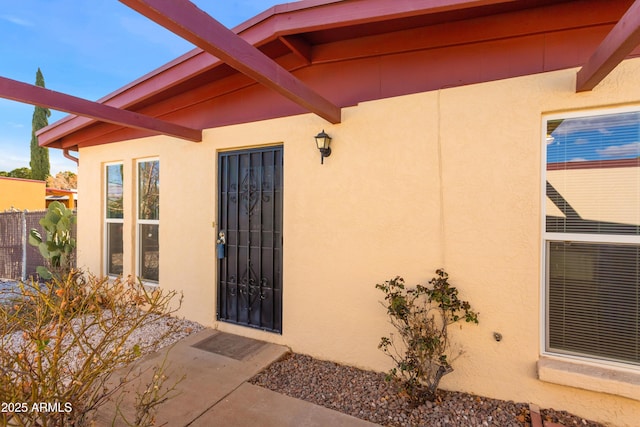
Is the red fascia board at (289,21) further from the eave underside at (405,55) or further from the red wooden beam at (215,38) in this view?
the red wooden beam at (215,38)

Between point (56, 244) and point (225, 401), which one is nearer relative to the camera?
point (225, 401)

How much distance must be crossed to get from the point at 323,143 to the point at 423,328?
86.5 inches

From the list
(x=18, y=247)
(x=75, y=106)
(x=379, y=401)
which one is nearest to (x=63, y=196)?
(x=18, y=247)

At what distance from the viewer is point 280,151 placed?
400 cm

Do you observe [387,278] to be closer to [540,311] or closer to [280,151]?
[540,311]

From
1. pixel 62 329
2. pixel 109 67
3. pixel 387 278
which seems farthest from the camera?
pixel 109 67

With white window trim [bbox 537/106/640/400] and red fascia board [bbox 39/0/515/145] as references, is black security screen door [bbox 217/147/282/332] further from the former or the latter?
white window trim [bbox 537/106/640/400]

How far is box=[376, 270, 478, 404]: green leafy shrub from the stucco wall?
0.45ft

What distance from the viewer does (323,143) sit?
3.48m

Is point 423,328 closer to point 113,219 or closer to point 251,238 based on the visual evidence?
point 251,238

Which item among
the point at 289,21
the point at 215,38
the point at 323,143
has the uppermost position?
the point at 289,21

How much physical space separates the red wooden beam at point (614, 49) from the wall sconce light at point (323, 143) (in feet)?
7.48

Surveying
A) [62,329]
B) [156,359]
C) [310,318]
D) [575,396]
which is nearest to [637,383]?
[575,396]

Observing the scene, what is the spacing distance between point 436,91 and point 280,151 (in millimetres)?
1967
